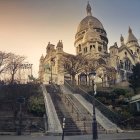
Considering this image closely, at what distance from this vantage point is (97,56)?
80.4 meters

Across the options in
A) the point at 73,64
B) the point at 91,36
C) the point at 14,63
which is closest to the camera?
the point at 14,63

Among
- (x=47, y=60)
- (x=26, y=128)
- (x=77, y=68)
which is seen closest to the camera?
(x=26, y=128)

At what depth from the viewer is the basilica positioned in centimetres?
7106

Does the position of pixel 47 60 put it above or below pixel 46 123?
above

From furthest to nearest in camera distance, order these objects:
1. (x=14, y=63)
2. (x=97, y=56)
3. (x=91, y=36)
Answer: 1. (x=91, y=36)
2. (x=97, y=56)
3. (x=14, y=63)

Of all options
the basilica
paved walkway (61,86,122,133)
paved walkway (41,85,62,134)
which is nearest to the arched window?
the basilica

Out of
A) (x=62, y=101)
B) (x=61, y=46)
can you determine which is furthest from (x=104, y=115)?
(x=61, y=46)

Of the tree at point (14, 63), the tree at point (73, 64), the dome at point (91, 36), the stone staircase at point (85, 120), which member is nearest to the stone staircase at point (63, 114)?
the stone staircase at point (85, 120)

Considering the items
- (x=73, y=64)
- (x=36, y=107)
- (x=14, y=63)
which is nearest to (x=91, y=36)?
(x=73, y=64)

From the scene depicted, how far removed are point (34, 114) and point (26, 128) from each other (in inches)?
188

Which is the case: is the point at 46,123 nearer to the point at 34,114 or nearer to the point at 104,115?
the point at 34,114

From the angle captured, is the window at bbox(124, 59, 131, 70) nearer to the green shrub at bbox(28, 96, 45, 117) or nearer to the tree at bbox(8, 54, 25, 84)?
the tree at bbox(8, 54, 25, 84)

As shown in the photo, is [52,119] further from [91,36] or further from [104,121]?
[91,36]

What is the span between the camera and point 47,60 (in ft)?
275
